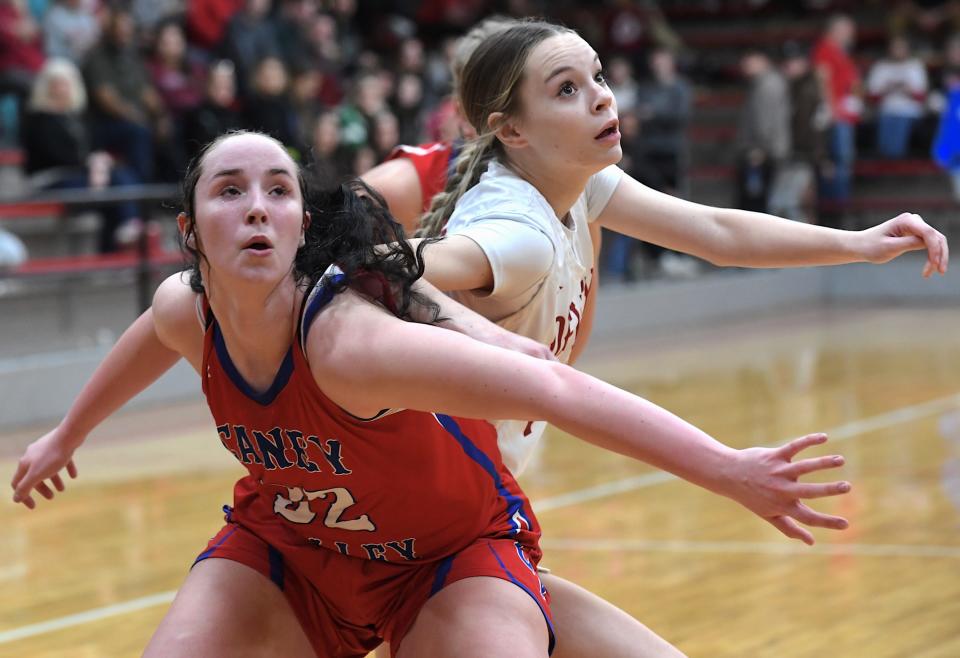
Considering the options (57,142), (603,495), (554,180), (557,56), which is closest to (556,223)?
(554,180)

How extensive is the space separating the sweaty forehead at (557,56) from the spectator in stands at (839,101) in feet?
36.5

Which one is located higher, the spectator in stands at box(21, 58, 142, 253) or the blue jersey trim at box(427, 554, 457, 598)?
the blue jersey trim at box(427, 554, 457, 598)

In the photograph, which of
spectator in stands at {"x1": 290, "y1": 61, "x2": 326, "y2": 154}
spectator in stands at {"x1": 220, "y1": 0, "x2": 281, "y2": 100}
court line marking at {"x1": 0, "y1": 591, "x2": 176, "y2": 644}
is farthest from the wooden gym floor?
spectator in stands at {"x1": 220, "y1": 0, "x2": 281, "y2": 100}

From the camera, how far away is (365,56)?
12.8 m

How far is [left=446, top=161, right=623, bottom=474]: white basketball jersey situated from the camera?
290 cm

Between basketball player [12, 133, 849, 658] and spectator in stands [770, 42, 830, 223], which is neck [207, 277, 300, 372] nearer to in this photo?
basketball player [12, 133, 849, 658]

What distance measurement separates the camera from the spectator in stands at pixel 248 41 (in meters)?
11.1

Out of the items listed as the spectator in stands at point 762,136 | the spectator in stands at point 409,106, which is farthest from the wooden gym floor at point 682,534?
the spectator in stands at point 762,136

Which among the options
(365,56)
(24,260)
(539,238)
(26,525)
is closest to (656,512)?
(26,525)

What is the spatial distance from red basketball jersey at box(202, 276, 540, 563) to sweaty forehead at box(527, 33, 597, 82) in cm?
68

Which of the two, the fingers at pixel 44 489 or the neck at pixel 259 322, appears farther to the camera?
the fingers at pixel 44 489

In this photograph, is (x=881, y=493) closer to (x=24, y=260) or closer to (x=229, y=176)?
(x=229, y=176)

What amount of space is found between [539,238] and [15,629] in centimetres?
241

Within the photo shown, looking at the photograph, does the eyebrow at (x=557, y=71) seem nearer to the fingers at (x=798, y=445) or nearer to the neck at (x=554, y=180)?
the neck at (x=554, y=180)
